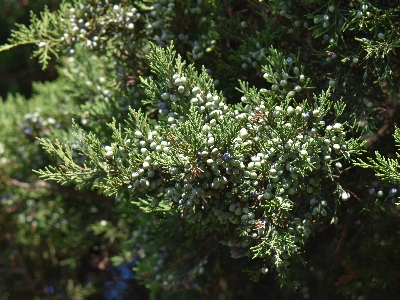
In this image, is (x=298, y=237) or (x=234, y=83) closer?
(x=298, y=237)

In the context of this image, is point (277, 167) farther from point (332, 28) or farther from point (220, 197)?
point (332, 28)

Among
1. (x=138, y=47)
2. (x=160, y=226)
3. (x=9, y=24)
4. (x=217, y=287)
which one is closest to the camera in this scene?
(x=160, y=226)

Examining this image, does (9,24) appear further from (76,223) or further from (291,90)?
(291,90)

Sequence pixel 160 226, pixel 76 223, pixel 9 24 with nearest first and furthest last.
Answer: pixel 160 226, pixel 76 223, pixel 9 24

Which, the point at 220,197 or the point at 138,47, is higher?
the point at 138,47

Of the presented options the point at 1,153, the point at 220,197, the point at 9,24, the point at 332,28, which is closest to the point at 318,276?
the point at 220,197

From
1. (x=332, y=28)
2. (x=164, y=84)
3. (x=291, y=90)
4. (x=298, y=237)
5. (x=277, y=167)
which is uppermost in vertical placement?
(x=332, y=28)

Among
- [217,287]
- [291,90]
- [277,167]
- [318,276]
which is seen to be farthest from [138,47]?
[318,276]
